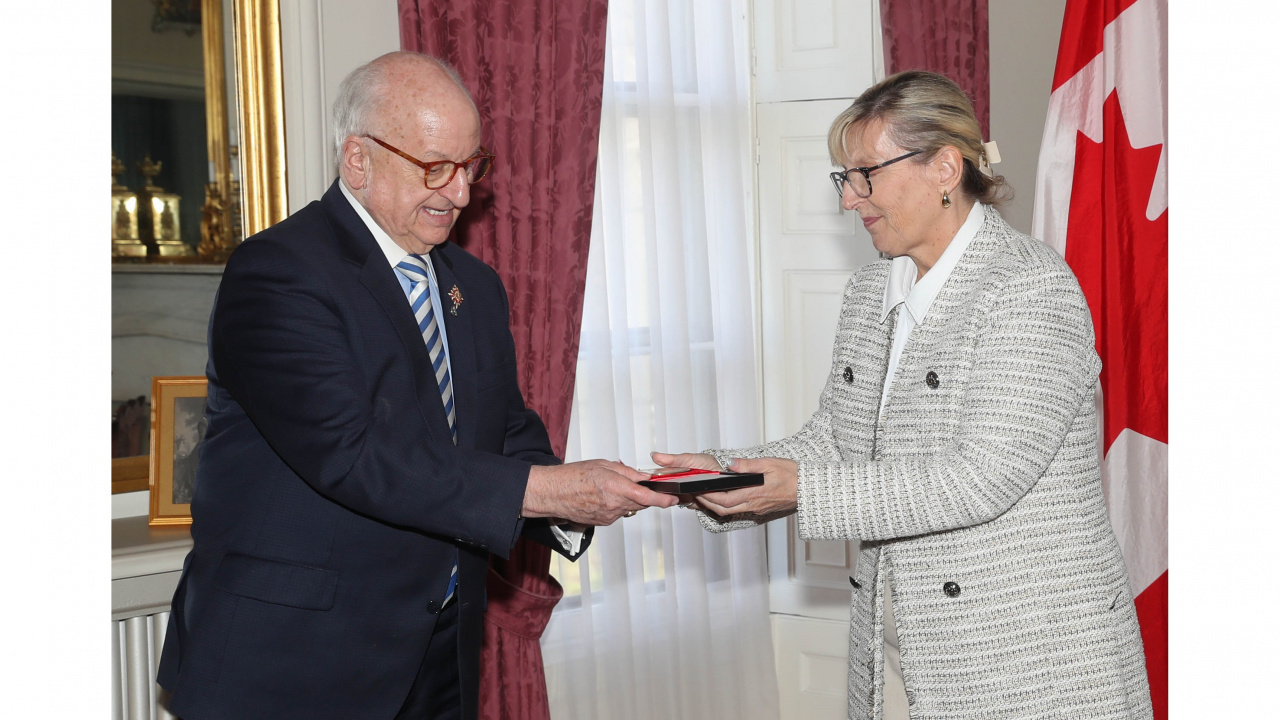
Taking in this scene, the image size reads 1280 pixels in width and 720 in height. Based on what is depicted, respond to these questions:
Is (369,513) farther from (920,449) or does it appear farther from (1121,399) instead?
(1121,399)

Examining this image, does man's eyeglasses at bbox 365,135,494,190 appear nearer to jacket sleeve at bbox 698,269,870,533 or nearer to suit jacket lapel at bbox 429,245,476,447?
suit jacket lapel at bbox 429,245,476,447

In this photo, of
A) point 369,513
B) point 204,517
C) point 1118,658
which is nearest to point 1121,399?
point 1118,658

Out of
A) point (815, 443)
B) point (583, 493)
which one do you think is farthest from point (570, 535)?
point (815, 443)

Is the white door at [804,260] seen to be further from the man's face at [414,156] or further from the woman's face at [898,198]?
the man's face at [414,156]

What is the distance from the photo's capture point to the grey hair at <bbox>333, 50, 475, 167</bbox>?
6.85 ft

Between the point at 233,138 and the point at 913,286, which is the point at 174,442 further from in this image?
the point at 913,286

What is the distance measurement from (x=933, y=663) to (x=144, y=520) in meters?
2.18

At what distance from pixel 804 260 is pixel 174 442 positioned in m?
2.43

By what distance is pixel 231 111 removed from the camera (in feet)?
9.50

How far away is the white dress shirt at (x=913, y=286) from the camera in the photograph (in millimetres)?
2039

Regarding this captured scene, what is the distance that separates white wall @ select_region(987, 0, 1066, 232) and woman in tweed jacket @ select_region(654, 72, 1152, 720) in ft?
8.80

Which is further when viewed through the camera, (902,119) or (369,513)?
(902,119)

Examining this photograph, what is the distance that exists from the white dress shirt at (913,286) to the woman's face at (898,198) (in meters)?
0.05

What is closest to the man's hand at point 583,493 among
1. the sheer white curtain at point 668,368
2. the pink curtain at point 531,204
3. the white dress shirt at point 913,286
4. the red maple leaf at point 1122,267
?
the white dress shirt at point 913,286
